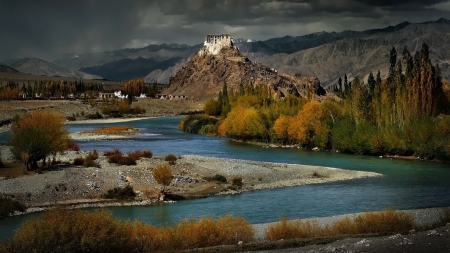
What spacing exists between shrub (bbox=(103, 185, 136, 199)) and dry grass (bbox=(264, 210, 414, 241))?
15331mm

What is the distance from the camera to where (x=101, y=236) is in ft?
70.8

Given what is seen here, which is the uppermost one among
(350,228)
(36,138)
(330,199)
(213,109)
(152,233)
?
(213,109)

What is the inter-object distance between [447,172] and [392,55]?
2336cm

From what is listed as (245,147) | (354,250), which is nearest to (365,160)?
(245,147)

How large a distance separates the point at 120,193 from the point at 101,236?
60.5 feet

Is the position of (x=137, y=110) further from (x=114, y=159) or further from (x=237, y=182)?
(x=237, y=182)

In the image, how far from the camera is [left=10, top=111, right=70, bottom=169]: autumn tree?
44406mm

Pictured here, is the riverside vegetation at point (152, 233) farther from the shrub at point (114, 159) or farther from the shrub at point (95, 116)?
the shrub at point (95, 116)

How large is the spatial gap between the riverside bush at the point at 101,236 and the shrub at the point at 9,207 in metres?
12.3

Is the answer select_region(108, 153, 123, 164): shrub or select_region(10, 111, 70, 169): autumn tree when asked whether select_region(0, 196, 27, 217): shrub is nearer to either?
select_region(10, 111, 70, 169): autumn tree

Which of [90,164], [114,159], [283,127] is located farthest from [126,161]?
[283,127]

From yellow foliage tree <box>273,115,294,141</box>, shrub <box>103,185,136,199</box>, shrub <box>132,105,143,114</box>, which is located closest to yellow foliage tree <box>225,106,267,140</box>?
yellow foliage tree <box>273,115,294,141</box>

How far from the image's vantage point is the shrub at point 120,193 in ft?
129

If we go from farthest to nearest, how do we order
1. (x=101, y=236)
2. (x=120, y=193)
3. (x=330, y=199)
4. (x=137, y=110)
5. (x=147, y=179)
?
(x=137, y=110) < (x=147, y=179) < (x=330, y=199) < (x=120, y=193) < (x=101, y=236)
